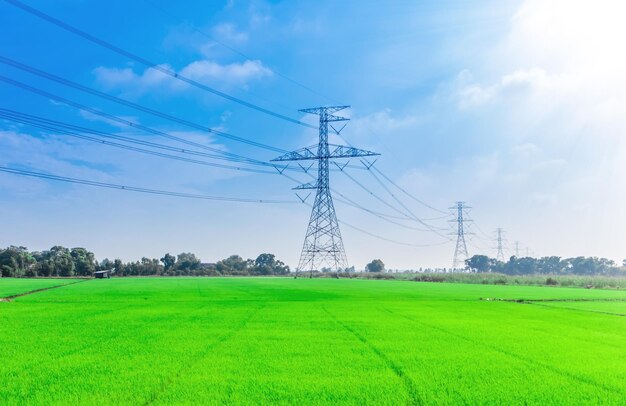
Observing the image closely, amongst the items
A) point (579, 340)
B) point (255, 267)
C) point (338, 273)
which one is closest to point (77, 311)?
point (579, 340)

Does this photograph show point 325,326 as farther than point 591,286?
No

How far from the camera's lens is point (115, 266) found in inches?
4473

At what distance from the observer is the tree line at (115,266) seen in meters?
101

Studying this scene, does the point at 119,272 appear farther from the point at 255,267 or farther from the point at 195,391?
the point at 195,391

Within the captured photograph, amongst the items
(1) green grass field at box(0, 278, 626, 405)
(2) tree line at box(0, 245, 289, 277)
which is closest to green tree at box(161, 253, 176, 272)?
(2) tree line at box(0, 245, 289, 277)

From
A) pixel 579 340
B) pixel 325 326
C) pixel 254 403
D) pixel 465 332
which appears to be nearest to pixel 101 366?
pixel 254 403

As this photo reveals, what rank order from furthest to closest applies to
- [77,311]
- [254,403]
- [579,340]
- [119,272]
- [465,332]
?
1. [119,272]
2. [77,311]
3. [465,332]
4. [579,340]
5. [254,403]

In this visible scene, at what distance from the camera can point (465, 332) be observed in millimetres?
Answer: 15000

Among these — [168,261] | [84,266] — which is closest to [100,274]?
[84,266]

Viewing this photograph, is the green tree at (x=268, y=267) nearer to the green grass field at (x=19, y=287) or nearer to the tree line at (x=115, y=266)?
the tree line at (x=115, y=266)

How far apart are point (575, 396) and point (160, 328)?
40.4ft

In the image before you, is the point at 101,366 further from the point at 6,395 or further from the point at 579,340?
the point at 579,340

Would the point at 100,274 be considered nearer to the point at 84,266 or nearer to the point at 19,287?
the point at 84,266

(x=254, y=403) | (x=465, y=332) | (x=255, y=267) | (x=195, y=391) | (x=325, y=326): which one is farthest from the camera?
(x=255, y=267)
